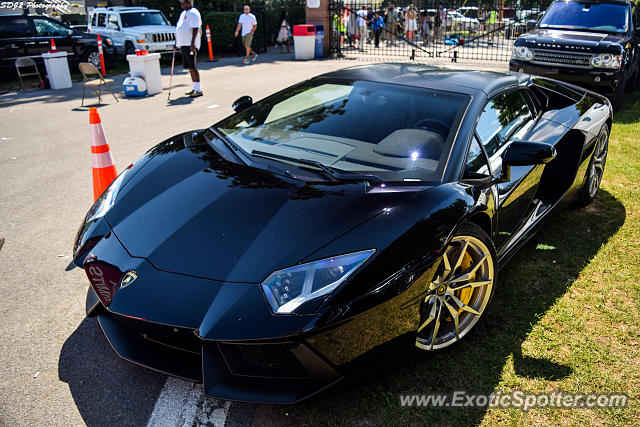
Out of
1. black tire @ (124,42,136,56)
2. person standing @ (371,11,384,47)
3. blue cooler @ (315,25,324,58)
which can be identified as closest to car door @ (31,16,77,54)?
black tire @ (124,42,136,56)

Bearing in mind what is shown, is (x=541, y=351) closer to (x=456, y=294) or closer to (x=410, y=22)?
(x=456, y=294)

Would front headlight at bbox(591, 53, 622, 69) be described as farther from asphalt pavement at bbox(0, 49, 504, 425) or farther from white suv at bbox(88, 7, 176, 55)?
white suv at bbox(88, 7, 176, 55)

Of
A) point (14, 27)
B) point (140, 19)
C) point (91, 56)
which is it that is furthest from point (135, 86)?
point (140, 19)

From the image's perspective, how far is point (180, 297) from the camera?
84.4 inches

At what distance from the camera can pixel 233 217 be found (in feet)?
8.16

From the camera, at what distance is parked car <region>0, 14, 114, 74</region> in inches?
496

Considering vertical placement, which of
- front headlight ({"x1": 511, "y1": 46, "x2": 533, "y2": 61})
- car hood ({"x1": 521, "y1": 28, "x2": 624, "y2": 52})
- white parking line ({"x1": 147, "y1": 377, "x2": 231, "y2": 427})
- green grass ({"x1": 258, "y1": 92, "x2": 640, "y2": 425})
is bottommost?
green grass ({"x1": 258, "y1": 92, "x2": 640, "y2": 425})

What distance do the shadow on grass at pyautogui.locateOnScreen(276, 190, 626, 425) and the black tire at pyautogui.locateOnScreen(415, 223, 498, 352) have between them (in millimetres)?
91

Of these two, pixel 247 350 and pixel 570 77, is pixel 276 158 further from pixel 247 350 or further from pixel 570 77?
pixel 570 77

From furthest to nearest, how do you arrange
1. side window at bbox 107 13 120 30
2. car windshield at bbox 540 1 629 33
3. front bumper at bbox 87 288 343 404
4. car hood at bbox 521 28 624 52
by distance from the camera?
side window at bbox 107 13 120 30 < car windshield at bbox 540 1 629 33 < car hood at bbox 521 28 624 52 < front bumper at bbox 87 288 343 404

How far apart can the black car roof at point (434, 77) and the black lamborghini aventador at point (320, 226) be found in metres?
0.02

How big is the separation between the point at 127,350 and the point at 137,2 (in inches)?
836

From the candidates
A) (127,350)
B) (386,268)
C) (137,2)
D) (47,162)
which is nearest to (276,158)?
(386,268)

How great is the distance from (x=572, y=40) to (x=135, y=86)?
825 centimetres
